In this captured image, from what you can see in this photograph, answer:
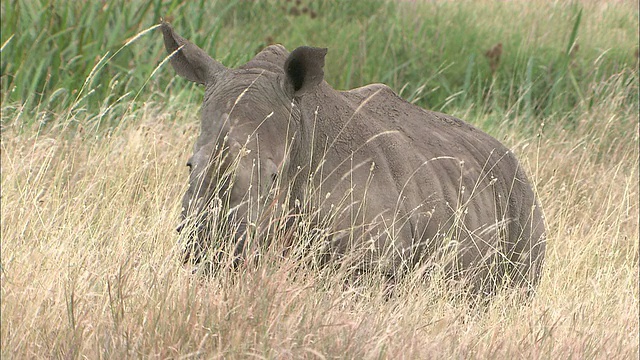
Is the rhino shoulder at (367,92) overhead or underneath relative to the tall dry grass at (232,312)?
overhead

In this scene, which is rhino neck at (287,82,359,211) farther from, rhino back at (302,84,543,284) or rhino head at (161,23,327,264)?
rhino head at (161,23,327,264)

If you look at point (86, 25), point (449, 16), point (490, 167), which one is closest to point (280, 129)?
point (490, 167)

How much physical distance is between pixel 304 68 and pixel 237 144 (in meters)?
0.56

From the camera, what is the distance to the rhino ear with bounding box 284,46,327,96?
433cm

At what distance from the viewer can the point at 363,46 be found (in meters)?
10.1

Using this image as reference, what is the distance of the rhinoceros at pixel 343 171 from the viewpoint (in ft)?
13.1

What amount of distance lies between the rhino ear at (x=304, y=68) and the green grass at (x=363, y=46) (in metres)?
2.52

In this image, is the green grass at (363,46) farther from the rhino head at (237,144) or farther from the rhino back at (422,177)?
the rhino head at (237,144)

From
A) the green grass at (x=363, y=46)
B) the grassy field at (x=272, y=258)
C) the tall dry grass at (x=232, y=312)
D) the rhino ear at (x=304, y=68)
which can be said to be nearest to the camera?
the tall dry grass at (x=232, y=312)

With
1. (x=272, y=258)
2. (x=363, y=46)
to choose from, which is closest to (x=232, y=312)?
(x=272, y=258)

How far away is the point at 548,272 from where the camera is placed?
19.0ft

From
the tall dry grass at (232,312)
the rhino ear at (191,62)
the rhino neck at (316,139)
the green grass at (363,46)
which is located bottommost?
the green grass at (363,46)

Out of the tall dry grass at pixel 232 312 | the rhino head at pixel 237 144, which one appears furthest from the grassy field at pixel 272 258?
the rhino head at pixel 237 144

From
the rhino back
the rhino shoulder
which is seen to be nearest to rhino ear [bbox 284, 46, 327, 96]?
the rhino back
